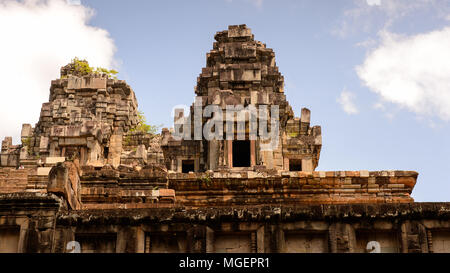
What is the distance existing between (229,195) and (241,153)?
60.5 feet

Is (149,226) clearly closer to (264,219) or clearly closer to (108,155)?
(264,219)

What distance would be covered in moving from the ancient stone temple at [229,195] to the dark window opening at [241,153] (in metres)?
0.06

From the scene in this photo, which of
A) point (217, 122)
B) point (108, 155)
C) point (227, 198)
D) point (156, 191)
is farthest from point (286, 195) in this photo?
point (108, 155)

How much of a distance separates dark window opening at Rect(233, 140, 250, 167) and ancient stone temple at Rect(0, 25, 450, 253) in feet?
0.19

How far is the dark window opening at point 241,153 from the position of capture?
Result: 39.0m

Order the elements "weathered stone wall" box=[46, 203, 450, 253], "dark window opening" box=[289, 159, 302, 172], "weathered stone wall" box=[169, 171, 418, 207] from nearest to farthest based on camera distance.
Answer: "weathered stone wall" box=[46, 203, 450, 253], "weathered stone wall" box=[169, 171, 418, 207], "dark window opening" box=[289, 159, 302, 172]

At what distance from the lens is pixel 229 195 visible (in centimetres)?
2123

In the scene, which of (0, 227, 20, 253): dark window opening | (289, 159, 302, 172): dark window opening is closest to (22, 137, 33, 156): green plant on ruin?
(289, 159, 302, 172): dark window opening

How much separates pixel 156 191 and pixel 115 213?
542cm

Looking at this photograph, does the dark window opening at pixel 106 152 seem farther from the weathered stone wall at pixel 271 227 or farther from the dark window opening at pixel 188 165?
the weathered stone wall at pixel 271 227

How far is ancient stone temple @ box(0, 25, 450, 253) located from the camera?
43.7ft

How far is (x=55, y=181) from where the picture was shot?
14695mm

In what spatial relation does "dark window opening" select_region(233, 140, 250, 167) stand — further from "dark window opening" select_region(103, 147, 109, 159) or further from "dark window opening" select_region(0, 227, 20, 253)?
"dark window opening" select_region(0, 227, 20, 253)
